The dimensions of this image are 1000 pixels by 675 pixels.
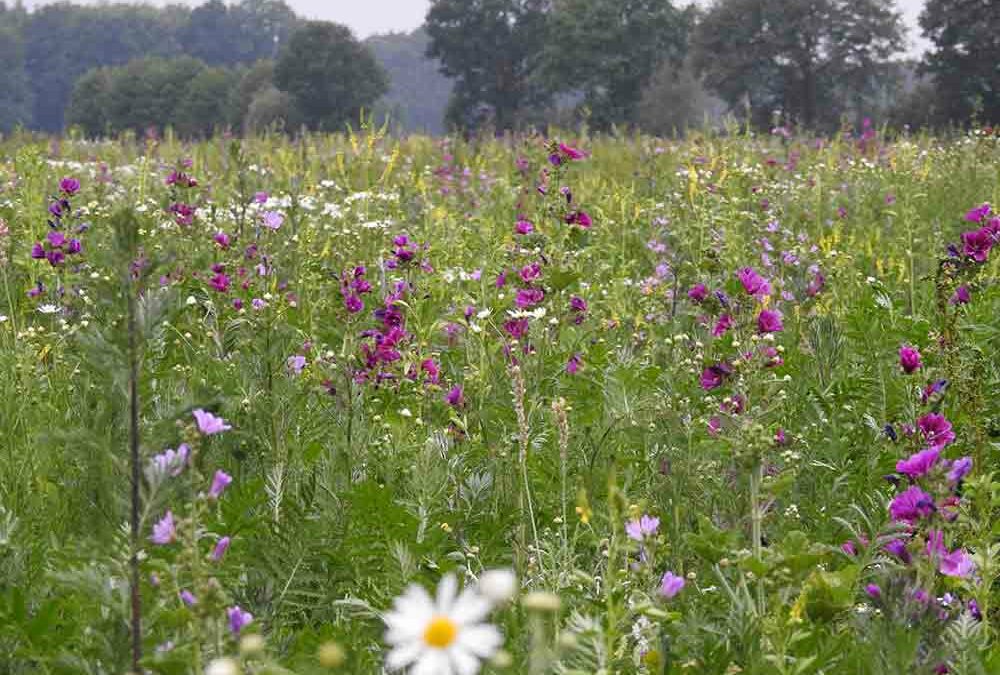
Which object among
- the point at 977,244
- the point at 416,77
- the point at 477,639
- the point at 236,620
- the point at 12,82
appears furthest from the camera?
the point at 416,77

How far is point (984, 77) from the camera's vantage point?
142 ft

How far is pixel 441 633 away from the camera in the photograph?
916 mm

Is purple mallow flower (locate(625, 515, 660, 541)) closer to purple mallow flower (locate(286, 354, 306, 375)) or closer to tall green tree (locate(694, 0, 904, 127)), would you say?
purple mallow flower (locate(286, 354, 306, 375))

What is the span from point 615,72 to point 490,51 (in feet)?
41.8

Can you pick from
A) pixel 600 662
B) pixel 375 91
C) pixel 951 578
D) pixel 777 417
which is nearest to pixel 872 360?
pixel 777 417

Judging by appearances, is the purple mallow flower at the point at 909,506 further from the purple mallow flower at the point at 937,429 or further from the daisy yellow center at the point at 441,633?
the daisy yellow center at the point at 441,633

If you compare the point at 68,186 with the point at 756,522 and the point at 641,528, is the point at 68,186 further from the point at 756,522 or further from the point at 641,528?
the point at 756,522

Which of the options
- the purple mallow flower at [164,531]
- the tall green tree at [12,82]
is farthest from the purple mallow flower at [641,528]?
the tall green tree at [12,82]

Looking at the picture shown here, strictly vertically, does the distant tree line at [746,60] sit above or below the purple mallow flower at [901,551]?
above

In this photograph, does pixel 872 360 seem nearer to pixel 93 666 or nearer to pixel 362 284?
pixel 362 284

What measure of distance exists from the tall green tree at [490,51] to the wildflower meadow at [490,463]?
6293cm

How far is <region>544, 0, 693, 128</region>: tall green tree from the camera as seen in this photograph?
59031 millimetres

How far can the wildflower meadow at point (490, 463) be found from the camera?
66.9 inches

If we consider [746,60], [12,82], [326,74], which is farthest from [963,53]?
[12,82]
